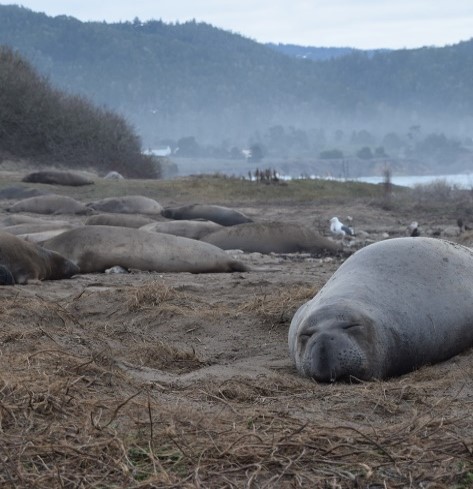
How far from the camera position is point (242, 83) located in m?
137

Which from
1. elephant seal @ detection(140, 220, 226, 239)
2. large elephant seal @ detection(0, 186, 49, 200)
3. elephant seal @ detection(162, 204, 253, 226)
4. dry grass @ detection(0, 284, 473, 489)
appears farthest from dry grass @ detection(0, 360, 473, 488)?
large elephant seal @ detection(0, 186, 49, 200)

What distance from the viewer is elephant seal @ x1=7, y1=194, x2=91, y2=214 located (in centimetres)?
1691

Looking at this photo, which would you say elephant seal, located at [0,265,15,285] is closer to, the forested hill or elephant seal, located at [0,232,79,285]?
elephant seal, located at [0,232,79,285]

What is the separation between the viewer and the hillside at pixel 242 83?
12300 cm

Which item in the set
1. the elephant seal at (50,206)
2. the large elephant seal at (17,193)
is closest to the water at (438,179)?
the large elephant seal at (17,193)

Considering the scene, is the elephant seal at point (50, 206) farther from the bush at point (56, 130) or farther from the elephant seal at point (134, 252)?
the bush at point (56, 130)

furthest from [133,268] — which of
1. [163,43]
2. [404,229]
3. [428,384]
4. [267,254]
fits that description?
[163,43]

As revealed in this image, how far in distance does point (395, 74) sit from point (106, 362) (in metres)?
133

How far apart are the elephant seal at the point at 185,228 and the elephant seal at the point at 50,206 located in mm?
4014

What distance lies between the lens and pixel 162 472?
3402mm

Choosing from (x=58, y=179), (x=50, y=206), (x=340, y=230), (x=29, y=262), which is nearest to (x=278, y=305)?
(x=29, y=262)

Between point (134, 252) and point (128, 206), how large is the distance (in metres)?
6.75

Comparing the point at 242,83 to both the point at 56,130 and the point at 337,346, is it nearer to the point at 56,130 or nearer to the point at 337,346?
the point at 56,130

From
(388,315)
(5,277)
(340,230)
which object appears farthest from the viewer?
(340,230)
